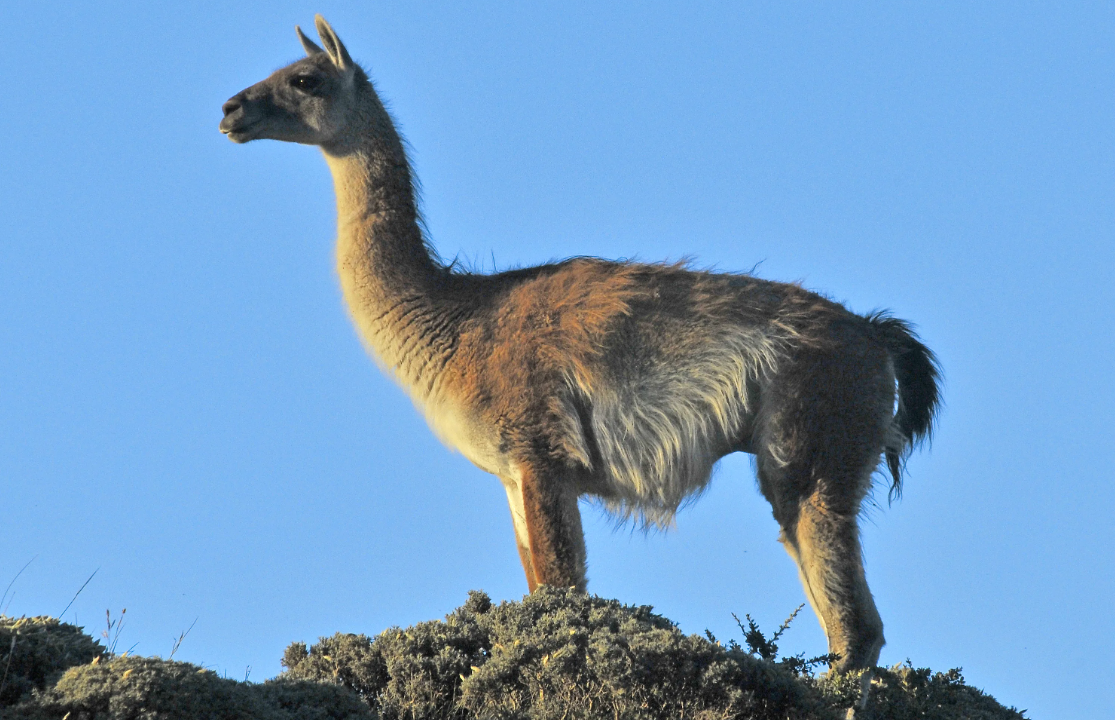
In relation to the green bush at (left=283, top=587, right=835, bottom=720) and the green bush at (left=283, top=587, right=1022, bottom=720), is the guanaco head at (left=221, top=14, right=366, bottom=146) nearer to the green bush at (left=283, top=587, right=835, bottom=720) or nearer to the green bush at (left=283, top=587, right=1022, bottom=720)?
the green bush at (left=283, top=587, right=1022, bottom=720)

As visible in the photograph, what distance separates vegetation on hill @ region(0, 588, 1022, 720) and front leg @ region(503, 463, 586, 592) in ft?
1.53

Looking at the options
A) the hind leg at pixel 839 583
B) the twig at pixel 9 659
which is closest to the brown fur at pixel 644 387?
the hind leg at pixel 839 583

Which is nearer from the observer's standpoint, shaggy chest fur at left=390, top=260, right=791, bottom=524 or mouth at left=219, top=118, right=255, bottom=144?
shaggy chest fur at left=390, top=260, right=791, bottom=524

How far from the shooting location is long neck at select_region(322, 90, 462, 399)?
25.7 ft

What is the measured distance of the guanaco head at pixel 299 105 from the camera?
840 cm

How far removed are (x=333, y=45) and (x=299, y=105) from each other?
526 millimetres

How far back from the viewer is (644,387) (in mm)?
7578

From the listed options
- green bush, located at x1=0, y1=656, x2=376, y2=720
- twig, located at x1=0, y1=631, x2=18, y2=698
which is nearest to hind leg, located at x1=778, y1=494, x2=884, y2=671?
green bush, located at x1=0, y1=656, x2=376, y2=720

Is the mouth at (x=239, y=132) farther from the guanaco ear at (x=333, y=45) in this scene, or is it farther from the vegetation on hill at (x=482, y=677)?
the vegetation on hill at (x=482, y=677)

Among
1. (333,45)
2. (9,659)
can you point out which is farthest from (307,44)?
(9,659)

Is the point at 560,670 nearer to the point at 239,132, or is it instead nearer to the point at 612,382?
the point at 612,382

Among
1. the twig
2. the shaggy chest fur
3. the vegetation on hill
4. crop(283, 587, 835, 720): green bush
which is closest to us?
the vegetation on hill

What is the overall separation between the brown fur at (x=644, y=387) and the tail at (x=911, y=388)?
0.5 inches

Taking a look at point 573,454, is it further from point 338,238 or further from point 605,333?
point 338,238
